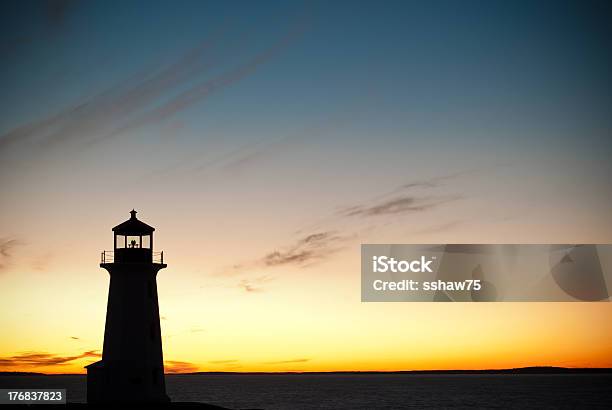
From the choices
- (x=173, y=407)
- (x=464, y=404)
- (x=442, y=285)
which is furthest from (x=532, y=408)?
(x=173, y=407)

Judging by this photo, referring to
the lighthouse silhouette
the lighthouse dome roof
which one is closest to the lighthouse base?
the lighthouse silhouette

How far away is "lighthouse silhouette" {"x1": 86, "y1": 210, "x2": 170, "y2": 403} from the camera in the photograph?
1734 inches

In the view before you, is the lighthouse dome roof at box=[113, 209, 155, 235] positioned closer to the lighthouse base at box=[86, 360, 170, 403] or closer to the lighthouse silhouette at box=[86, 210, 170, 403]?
the lighthouse silhouette at box=[86, 210, 170, 403]

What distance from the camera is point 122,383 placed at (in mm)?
44219

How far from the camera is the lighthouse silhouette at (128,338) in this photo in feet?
144

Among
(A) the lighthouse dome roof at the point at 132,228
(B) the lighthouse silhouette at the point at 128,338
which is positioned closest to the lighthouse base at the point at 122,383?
(B) the lighthouse silhouette at the point at 128,338

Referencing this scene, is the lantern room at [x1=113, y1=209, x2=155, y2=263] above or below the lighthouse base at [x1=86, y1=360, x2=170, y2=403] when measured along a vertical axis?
above

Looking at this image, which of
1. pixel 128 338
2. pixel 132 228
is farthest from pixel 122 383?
pixel 132 228

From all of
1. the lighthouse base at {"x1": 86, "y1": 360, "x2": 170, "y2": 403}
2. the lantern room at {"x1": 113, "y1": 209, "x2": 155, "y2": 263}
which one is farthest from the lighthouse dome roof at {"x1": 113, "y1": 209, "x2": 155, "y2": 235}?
the lighthouse base at {"x1": 86, "y1": 360, "x2": 170, "y2": 403}

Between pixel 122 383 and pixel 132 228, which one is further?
pixel 132 228

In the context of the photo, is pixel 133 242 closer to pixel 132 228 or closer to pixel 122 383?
pixel 132 228

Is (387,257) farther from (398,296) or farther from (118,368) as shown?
(118,368)

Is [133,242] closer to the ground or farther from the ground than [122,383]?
farther from the ground

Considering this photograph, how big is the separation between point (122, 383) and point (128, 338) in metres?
2.35
